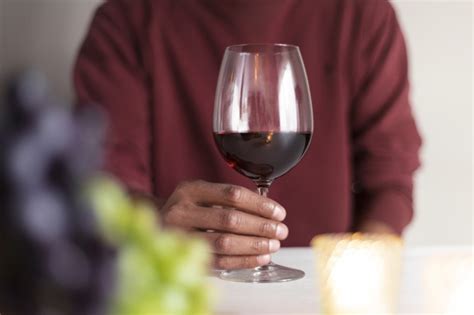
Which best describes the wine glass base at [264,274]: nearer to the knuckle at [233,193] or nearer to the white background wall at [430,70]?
the knuckle at [233,193]

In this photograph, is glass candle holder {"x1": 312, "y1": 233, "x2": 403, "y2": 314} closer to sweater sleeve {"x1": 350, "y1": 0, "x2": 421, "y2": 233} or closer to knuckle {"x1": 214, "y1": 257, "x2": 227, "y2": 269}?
knuckle {"x1": 214, "y1": 257, "x2": 227, "y2": 269}

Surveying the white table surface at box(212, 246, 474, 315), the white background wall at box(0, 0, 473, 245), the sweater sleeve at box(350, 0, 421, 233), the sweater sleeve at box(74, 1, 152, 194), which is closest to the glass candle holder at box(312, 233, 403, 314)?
the white table surface at box(212, 246, 474, 315)

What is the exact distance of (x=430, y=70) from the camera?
6.82 feet

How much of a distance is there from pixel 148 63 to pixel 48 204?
1.58 meters

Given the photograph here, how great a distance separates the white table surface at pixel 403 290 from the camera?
2.24ft

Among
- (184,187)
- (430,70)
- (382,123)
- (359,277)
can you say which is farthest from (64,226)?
(430,70)

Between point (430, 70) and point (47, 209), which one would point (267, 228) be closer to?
point (47, 209)

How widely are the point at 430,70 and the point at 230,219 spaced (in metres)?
1.27

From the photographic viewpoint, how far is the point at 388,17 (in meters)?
1.80

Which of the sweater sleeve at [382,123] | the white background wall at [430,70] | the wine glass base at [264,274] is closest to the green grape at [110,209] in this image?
the wine glass base at [264,274]

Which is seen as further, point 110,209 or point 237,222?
point 237,222

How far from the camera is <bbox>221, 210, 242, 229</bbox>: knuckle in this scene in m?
0.96

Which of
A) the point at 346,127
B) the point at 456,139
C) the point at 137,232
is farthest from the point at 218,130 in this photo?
the point at 456,139

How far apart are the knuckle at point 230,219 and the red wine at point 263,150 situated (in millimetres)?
54
